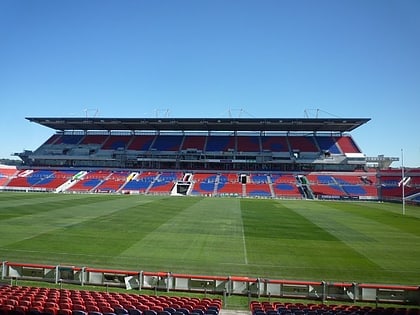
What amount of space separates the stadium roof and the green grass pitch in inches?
1821

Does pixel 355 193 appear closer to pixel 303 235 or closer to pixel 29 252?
pixel 303 235

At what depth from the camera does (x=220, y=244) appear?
71.7 feet

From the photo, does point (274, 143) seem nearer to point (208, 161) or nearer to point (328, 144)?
point (328, 144)

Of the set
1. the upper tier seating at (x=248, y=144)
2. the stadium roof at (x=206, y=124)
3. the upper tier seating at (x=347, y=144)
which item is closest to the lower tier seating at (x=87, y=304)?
the stadium roof at (x=206, y=124)

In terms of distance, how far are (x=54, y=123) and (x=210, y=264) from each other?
264 ft

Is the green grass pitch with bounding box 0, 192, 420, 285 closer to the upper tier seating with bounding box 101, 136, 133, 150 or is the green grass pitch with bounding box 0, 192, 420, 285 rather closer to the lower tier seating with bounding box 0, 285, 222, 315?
the lower tier seating with bounding box 0, 285, 222, 315

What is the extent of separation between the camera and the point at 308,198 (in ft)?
211

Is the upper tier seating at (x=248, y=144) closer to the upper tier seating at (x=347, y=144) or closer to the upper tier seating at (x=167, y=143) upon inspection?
the upper tier seating at (x=167, y=143)

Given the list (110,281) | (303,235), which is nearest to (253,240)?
(303,235)

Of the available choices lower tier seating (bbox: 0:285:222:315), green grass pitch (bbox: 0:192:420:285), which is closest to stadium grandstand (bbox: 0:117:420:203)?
green grass pitch (bbox: 0:192:420:285)

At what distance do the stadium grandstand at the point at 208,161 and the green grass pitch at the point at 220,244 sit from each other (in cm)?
3675

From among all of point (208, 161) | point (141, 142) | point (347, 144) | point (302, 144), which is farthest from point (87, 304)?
point (347, 144)

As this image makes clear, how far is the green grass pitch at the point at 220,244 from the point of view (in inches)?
661

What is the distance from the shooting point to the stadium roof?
77.9 metres
